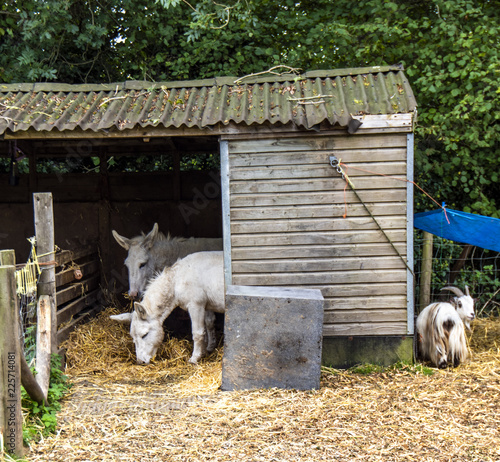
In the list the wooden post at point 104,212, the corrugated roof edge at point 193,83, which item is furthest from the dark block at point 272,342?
the wooden post at point 104,212

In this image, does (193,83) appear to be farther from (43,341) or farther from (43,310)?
(43,341)

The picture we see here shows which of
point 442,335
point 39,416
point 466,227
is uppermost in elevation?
point 466,227

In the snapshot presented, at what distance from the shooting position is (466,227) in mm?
6926

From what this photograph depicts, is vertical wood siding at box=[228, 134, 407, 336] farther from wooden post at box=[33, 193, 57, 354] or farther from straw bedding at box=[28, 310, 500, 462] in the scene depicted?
wooden post at box=[33, 193, 57, 354]

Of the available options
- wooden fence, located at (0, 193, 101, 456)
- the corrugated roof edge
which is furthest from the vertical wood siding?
wooden fence, located at (0, 193, 101, 456)

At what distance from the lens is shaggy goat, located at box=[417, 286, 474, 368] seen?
6504mm

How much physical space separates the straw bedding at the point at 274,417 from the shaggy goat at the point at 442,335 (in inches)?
9.4

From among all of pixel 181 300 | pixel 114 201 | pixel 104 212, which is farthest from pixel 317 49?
pixel 181 300

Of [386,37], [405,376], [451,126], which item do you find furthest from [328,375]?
[386,37]

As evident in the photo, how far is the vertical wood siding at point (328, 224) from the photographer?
646cm

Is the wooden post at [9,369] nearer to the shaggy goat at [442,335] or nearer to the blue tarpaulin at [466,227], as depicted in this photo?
the shaggy goat at [442,335]

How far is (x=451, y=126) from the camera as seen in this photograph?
9.23m

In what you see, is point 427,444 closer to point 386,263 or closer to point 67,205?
point 386,263

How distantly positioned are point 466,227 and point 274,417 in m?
3.66
